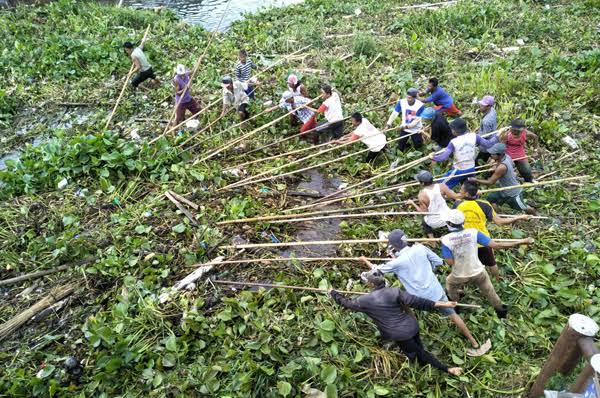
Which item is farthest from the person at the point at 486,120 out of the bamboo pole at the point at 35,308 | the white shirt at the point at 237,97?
the bamboo pole at the point at 35,308

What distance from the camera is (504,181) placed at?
5.40 meters

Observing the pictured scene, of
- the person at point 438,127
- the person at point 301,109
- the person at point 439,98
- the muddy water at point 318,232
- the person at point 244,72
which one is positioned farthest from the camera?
the person at point 244,72

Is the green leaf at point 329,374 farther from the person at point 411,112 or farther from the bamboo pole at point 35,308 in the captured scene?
the person at point 411,112

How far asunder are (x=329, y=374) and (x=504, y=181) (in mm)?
3272

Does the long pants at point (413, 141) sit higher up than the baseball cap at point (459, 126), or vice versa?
the baseball cap at point (459, 126)

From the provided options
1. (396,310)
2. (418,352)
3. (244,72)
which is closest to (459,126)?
(396,310)

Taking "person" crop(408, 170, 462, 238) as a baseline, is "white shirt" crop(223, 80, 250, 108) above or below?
above

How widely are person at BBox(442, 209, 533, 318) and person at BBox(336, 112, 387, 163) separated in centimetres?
266

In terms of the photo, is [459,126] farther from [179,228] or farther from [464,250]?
[179,228]

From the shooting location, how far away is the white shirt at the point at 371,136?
21.7 ft

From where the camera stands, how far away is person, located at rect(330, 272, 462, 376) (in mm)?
3801

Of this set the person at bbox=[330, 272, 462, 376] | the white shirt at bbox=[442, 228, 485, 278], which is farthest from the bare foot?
the white shirt at bbox=[442, 228, 485, 278]

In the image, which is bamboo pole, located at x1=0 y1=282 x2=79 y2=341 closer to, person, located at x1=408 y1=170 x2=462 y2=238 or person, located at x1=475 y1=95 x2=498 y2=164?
person, located at x1=408 y1=170 x2=462 y2=238

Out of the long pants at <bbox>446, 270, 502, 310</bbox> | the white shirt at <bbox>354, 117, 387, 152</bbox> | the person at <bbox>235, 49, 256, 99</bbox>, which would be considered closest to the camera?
the long pants at <bbox>446, 270, 502, 310</bbox>
